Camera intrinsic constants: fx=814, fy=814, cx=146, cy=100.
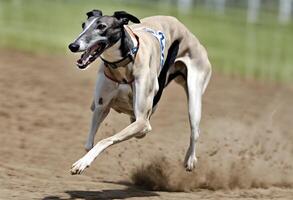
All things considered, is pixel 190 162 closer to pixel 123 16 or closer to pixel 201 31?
pixel 123 16

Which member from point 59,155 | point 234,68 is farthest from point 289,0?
point 59,155

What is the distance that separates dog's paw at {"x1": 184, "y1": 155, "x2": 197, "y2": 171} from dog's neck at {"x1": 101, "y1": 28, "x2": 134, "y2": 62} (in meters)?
1.57

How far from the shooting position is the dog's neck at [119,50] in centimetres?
688

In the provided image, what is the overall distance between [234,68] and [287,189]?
13.2m

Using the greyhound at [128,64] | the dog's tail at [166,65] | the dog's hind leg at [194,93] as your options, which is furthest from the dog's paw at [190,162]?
the dog's tail at [166,65]

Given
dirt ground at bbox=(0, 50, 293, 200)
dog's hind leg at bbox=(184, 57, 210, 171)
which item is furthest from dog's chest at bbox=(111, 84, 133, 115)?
dog's hind leg at bbox=(184, 57, 210, 171)

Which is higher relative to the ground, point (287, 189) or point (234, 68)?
point (287, 189)

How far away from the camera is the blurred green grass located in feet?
67.6

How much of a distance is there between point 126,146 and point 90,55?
296 centimetres

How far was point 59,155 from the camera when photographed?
916cm

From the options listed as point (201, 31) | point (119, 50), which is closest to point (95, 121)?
point (119, 50)

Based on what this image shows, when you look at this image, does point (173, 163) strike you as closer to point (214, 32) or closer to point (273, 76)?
point (273, 76)

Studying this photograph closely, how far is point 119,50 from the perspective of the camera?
22.6ft

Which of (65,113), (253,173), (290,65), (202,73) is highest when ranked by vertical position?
(202,73)
